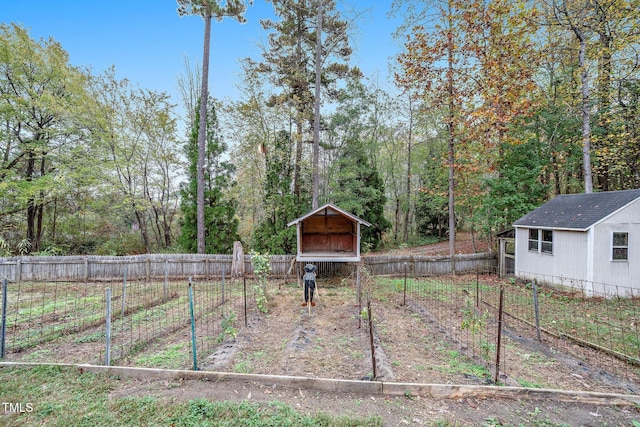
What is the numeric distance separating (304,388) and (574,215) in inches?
439

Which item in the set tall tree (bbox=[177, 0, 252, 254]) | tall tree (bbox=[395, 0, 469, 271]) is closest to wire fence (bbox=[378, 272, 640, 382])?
tall tree (bbox=[395, 0, 469, 271])

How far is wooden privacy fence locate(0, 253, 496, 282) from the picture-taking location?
1043 cm

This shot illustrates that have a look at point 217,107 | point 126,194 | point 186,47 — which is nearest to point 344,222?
point 217,107

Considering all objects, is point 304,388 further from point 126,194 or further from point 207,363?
point 126,194

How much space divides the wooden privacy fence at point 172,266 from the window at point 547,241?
112 inches

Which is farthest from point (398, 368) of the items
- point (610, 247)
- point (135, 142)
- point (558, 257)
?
point (135, 142)

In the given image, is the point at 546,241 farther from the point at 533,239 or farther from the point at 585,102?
the point at 585,102

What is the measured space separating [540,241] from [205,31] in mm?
16734

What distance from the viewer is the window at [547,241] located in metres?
9.95

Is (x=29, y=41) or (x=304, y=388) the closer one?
(x=304, y=388)

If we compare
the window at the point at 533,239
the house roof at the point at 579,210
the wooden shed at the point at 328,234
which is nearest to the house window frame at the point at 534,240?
the window at the point at 533,239

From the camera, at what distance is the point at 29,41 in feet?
39.0

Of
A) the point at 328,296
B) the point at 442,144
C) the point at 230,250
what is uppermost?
the point at 442,144

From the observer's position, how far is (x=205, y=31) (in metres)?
12.2
